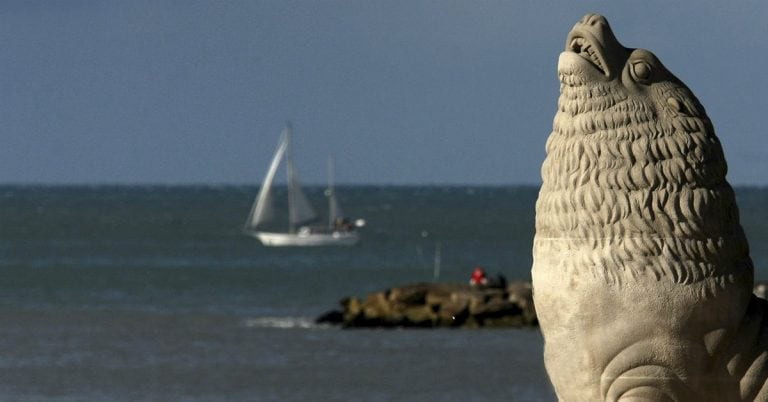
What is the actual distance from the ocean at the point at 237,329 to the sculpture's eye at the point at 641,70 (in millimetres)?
13003

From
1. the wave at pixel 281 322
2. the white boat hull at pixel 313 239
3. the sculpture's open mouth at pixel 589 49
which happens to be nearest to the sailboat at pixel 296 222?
the white boat hull at pixel 313 239

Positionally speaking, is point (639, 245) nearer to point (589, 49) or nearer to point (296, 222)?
point (589, 49)

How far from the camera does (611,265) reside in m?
5.79

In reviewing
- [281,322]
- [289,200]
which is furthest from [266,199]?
[281,322]

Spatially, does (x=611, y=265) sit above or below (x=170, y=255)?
above

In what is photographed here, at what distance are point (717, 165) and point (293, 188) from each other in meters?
59.6

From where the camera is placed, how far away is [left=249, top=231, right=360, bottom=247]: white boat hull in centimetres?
6481

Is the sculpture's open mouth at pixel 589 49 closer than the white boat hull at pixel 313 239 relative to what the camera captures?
Yes

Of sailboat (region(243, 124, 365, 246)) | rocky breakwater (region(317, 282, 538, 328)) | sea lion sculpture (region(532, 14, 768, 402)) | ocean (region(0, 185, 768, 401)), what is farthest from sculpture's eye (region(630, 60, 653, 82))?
sailboat (region(243, 124, 365, 246))

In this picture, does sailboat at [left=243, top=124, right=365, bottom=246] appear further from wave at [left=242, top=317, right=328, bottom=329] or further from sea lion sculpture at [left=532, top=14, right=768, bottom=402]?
sea lion sculpture at [left=532, top=14, right=768, bottom=402]

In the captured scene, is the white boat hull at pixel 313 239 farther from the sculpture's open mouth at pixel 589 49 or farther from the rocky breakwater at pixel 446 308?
the sculpture's open mouth at pixel 589 49

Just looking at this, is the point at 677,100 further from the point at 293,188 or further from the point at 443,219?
the point at 443,219

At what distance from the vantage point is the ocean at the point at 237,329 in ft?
66.5

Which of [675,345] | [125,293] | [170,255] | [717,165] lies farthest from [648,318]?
[170,255]
